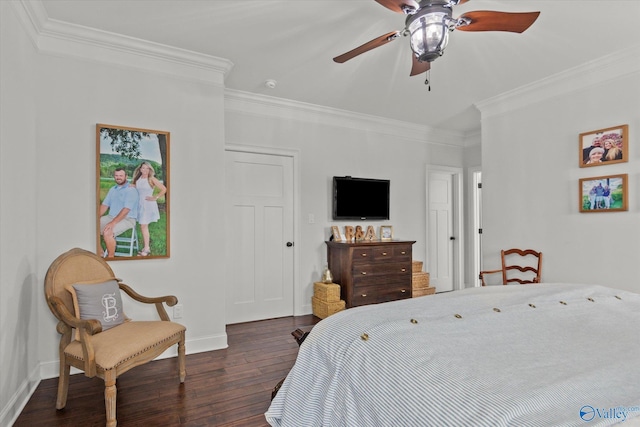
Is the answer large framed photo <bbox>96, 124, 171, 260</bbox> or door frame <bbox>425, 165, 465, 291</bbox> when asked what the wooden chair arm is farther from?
door frame <bbox>425, 165, 465, 291</bbox>

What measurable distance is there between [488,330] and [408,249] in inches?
122

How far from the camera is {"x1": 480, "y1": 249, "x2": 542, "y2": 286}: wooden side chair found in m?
3.69

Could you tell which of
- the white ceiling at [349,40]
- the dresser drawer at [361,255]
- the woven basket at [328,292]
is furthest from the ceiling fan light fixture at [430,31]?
the woven basket at [328,292]

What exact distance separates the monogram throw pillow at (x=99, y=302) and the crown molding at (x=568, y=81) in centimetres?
436

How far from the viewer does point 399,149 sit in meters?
5.12

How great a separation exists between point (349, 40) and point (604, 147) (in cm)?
257

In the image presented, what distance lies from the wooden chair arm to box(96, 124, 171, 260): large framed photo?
0.28 meters

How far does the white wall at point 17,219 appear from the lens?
198 centimetres

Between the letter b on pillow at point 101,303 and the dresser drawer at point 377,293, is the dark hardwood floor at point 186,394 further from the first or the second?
the dresser drawer at point 377,293

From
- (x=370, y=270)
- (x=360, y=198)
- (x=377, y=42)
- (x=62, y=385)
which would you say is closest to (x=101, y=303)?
(x=62, y=385)

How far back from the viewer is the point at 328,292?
403cm

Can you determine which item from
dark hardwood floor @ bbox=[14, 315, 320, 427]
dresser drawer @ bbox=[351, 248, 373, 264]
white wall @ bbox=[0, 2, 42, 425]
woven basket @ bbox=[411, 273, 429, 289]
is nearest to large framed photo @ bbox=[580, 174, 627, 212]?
woven basket @ bbox=[411, 273, 429, 289]

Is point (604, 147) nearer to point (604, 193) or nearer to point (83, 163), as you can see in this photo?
point (604, 193)

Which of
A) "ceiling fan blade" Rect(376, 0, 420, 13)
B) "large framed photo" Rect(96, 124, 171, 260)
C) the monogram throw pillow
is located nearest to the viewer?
"ceiling fan blade" Rect(376, 0, 420, 13)
